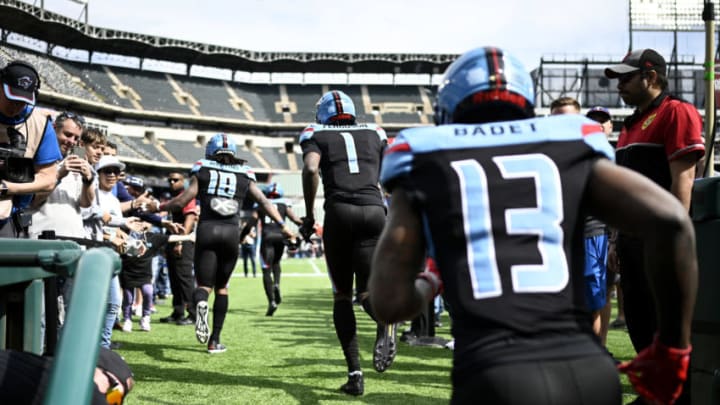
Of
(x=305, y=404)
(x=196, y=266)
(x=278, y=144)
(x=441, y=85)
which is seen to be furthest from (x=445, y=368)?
(x=278, y=144)

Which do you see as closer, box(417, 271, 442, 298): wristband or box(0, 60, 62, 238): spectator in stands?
box(417, 271, 442, 298): wristband

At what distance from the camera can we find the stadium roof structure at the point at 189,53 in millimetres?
42219

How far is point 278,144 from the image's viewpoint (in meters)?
56.4

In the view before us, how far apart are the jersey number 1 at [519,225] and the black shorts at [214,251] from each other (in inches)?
203

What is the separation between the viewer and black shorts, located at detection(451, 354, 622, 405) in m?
1.46

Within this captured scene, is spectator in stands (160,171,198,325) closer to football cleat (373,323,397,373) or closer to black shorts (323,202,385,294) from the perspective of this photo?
black shorts (323,202,385,294)

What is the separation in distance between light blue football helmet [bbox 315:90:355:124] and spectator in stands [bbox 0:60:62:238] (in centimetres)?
192

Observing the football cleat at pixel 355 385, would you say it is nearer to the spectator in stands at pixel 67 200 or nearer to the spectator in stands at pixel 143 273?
the spectator in stands at pixel 67 200

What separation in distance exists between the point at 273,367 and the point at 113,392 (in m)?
4.10

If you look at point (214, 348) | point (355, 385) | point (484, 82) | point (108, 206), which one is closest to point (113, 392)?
point (484, 82)

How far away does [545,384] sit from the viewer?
1466 millimetres

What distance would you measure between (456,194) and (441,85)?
0.46 metres

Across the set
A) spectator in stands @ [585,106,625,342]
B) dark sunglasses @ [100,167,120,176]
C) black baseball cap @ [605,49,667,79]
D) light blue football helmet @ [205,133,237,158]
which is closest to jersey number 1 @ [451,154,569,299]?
black baseball cap @ [605,49,667,79]

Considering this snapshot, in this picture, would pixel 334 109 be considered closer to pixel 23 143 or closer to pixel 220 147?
pixel 220 147
